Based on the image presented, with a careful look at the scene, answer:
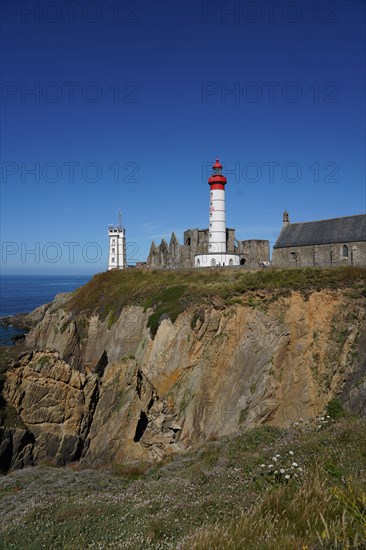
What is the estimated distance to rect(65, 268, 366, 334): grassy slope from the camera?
28.1 meters

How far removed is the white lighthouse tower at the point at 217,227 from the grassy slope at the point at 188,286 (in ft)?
30.8

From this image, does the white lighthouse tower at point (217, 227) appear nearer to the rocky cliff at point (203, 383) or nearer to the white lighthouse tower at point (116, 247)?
the rocky cliff at point (203, 383)

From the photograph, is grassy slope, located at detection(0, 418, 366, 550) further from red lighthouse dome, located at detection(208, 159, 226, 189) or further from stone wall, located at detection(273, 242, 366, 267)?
red lighthouse dome, located at detection(208, 159, 226, 189)

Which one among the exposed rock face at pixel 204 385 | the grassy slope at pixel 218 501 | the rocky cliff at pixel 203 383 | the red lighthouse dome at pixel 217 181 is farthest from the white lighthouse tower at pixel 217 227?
the grassy slope at pixel 218 501

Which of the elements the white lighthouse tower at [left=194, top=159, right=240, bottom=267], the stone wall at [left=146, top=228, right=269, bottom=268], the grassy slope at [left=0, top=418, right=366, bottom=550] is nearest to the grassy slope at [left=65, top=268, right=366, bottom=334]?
the white lighthouse tower at [left=194, top=159, right=240, bottom=267]

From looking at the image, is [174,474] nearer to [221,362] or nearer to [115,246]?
[221,362]

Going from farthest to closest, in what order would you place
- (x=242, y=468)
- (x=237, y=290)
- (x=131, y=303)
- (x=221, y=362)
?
(x=131, y=303)
(x=237, y=290)
(x=221, y=362)
(x=242, y=468)

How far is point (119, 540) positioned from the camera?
8.00 m

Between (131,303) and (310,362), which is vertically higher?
(131,303)

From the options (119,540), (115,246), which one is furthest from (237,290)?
(115,246)

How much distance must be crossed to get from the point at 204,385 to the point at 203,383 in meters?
0.16

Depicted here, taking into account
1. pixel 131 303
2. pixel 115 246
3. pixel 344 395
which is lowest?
pixel 344 395

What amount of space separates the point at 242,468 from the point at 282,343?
1469 cm

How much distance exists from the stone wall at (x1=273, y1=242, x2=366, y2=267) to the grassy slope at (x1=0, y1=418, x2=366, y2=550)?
24153 mm
